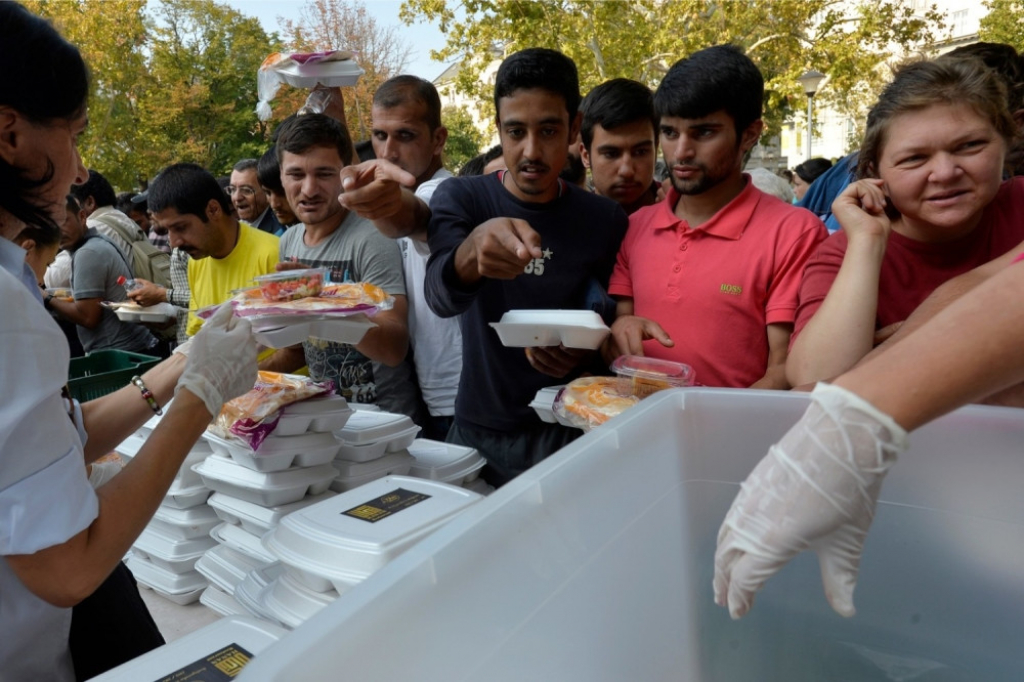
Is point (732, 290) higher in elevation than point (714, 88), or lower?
lower

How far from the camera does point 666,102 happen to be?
1750 millimetres

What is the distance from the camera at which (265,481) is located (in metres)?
1.69

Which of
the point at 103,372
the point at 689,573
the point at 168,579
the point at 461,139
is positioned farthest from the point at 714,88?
the point at 461,139

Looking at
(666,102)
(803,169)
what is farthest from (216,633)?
(803,169)

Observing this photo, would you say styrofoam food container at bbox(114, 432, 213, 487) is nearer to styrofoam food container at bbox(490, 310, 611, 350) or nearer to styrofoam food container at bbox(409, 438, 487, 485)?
styrofoam food container at bbox(409, 438, 487, 485)

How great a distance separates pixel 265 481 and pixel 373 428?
29cm

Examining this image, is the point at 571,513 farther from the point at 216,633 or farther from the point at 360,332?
the point at 360,332

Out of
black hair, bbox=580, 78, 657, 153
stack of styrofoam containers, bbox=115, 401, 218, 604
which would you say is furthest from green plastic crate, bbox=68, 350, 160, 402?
black hair, bbox=580, 78, 657, 153

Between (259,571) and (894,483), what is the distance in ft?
3.89

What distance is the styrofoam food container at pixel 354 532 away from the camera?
1.12 m

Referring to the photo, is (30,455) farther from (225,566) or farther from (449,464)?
(449,464)

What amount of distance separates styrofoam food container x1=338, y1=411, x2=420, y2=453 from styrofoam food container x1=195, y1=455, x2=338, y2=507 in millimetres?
112

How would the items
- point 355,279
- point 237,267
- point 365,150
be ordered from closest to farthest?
point 355,279 → point 237,267 → point 365,150

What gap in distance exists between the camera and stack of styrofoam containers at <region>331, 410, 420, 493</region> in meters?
1.78
